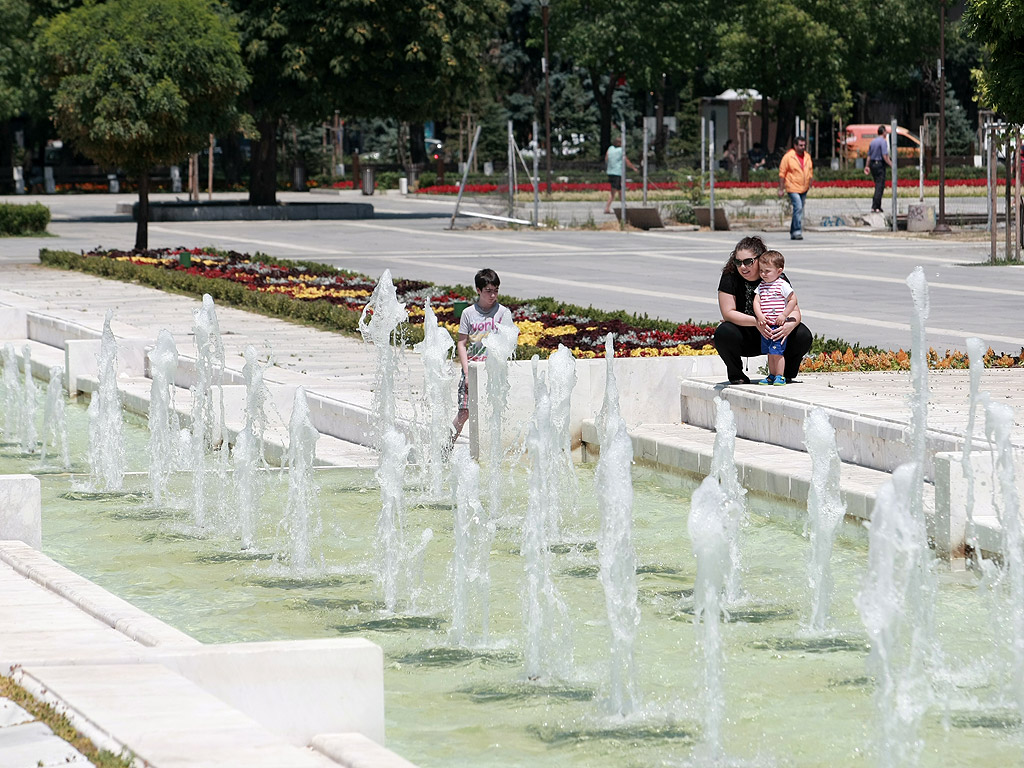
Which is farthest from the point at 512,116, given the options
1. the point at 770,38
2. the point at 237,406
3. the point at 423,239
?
the point at 237,406

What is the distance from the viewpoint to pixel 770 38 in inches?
2047

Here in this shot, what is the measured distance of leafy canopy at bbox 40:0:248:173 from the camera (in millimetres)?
24016

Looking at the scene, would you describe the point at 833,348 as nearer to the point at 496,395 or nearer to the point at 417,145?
the point at 496,395

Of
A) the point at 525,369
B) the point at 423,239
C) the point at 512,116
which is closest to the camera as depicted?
the point at 525,369

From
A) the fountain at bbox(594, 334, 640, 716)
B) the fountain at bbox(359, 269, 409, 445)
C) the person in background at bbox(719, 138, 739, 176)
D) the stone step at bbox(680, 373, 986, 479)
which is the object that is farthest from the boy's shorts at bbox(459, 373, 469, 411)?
the person in background at bbox(719, 138, 739, 176)

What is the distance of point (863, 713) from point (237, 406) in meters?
6.50

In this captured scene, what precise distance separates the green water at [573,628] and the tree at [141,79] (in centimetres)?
1490

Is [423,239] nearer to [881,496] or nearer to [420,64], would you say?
[420,64]

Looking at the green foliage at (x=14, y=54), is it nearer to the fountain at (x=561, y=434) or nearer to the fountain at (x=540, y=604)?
the fountain at (x=561, y=434)

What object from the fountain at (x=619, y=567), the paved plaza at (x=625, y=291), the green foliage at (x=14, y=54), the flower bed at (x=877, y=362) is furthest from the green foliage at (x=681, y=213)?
the fountain at (x=619, y=567)

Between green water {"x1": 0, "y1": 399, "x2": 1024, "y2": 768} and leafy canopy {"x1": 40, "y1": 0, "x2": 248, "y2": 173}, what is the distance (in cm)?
1490

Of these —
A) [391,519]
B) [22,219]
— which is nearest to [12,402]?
[391,519]

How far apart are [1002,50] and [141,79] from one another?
1311cm

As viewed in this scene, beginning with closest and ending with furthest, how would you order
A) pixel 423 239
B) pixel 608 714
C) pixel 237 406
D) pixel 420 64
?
pixel 608 714
pixel 237 406
pixel 423 239
pixel 420 64
